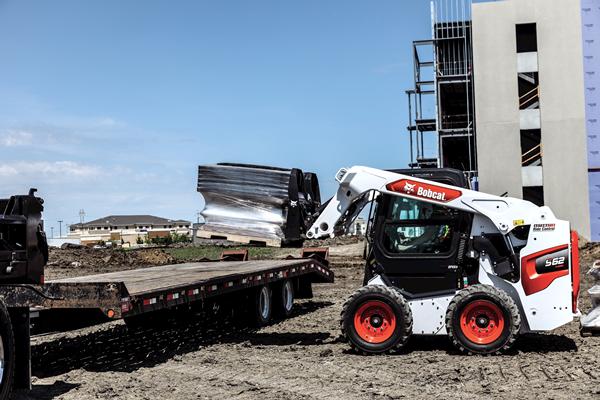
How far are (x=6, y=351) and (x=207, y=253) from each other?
2737 cm

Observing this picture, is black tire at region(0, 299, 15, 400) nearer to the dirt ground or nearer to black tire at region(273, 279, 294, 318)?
the dirt ground

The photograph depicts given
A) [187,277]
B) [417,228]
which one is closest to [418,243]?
[417,228]

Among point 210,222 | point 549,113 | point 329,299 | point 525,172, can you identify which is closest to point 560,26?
point 549,113

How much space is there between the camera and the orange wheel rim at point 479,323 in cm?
936

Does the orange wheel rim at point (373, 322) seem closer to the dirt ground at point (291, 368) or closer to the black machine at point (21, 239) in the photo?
the dirt ground at point (291, 368)

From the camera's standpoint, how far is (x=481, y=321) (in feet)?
30.8

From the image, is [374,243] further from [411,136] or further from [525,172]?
[411,136]

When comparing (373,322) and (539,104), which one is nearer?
(373,322)

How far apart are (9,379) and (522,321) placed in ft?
20.0

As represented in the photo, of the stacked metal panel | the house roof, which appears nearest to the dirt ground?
the stacked metal panel

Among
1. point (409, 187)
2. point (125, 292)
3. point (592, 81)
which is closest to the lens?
point (125, 292)

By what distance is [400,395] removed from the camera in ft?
24.8

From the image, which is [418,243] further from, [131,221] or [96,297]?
[131,221]

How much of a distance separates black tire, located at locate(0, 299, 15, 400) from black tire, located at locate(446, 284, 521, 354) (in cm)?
525
